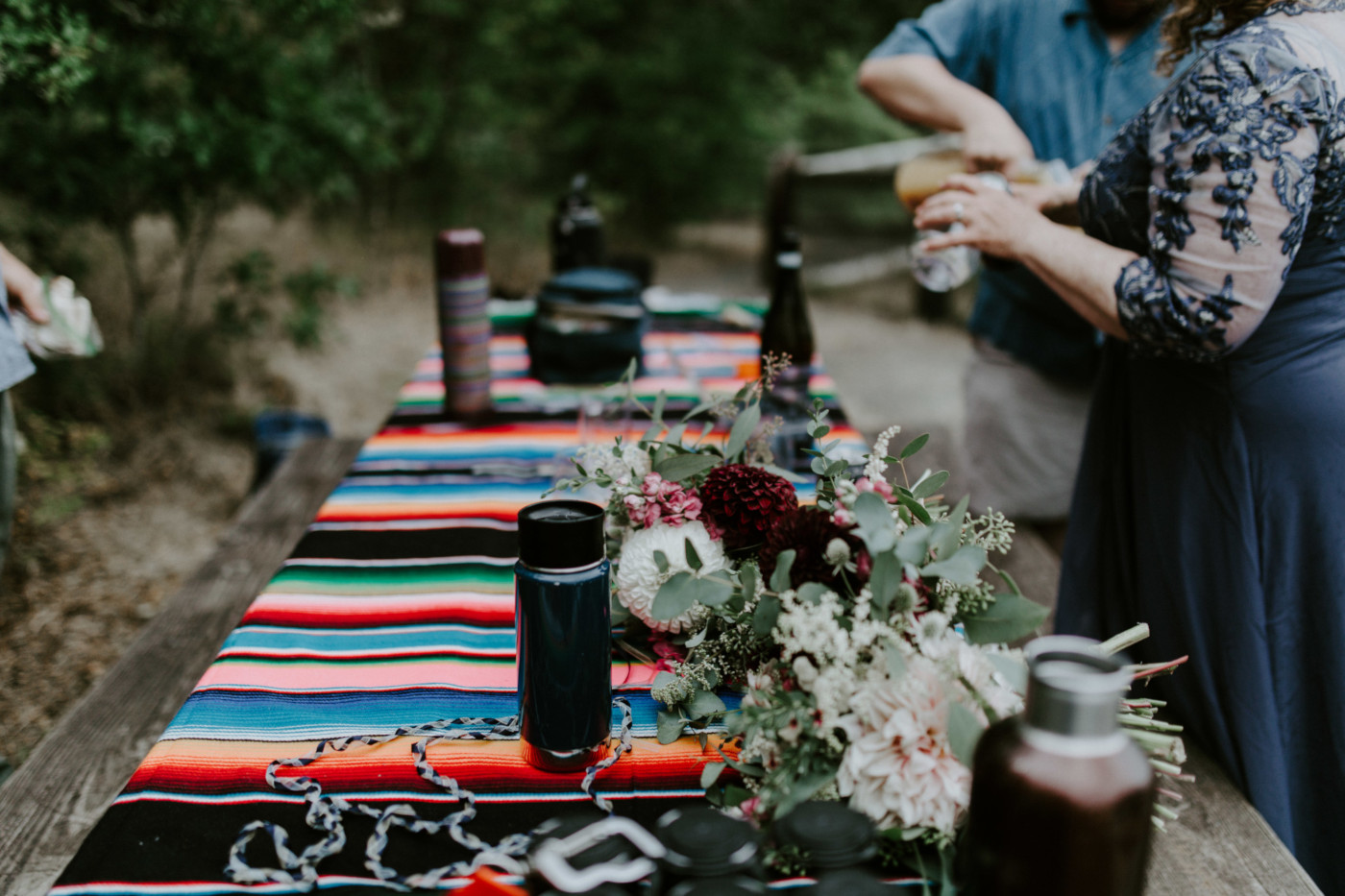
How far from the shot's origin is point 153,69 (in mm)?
3531

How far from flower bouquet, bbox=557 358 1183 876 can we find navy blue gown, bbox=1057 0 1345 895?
21.7 inches

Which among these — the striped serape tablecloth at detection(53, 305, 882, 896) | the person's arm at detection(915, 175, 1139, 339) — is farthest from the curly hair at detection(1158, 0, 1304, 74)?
the striped serape tablecloth at detection(53, 305, 882, 896)

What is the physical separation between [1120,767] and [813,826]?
0.71 feet

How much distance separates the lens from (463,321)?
1.86 m

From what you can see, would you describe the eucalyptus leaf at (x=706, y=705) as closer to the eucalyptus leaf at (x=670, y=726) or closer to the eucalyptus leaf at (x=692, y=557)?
the eucalyptus leaf at (x=670, y=726)

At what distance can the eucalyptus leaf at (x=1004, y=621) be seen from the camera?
2.64ft

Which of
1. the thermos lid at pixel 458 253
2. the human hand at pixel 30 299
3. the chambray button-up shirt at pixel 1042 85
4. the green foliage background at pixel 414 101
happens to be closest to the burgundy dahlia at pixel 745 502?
the thermos lid at pixel 458 253

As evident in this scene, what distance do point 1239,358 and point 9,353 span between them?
77.8 inches

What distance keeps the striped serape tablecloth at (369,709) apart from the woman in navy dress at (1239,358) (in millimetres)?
514

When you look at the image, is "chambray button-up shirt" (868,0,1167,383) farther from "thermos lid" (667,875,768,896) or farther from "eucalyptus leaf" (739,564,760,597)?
"thermos lid" (667,875,768,896)

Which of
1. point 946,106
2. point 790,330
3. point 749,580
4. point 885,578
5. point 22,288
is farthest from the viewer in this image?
point 946,106

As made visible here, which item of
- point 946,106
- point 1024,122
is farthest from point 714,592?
point 1024,122

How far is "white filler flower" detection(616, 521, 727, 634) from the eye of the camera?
38.6 inches

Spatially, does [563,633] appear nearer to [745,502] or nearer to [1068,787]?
[745,502]
